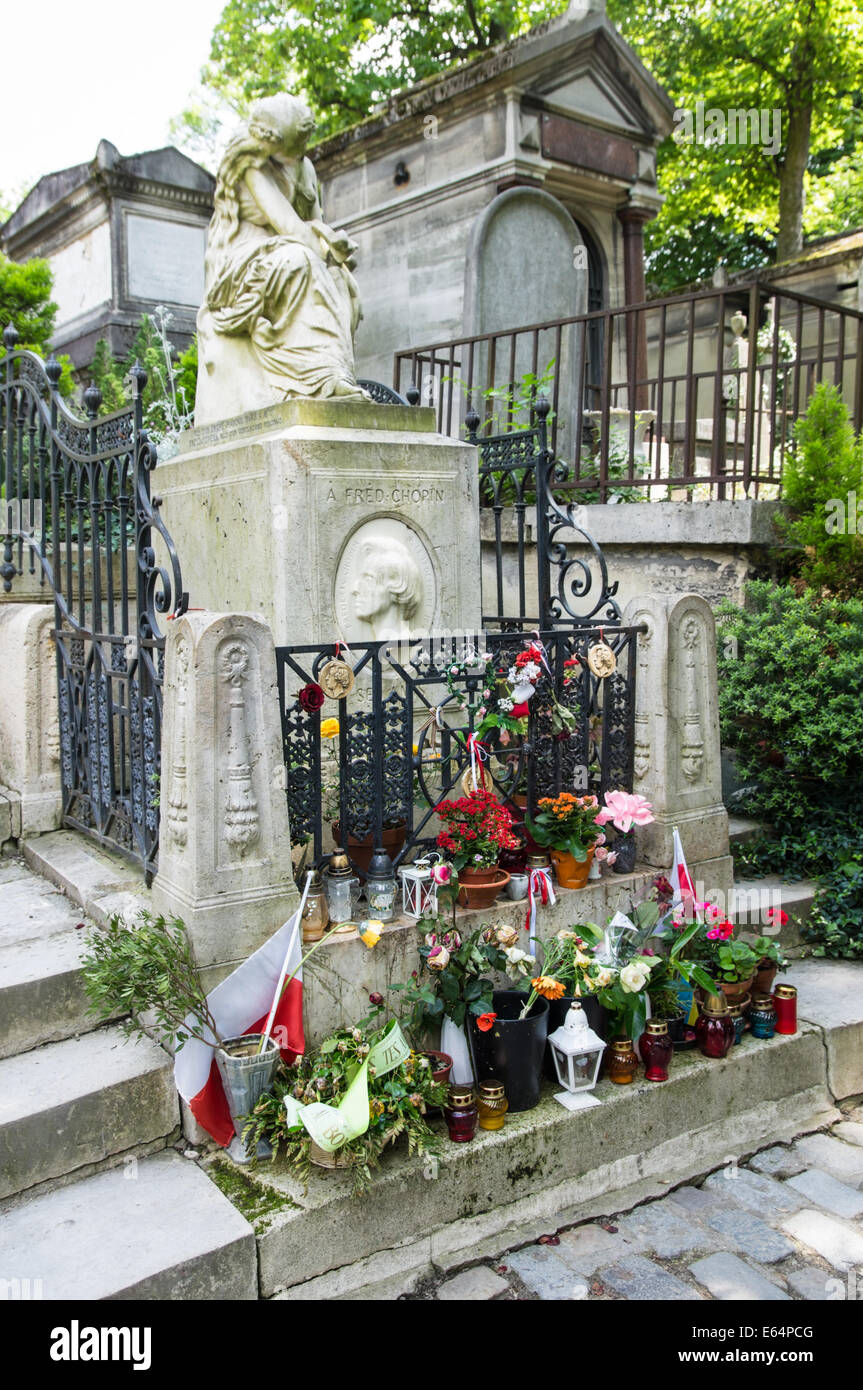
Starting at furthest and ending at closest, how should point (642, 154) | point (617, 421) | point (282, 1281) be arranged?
1. point (642, 154)
2. point (617, 421)
3. point (282, 1281)

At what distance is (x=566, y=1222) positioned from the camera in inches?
134

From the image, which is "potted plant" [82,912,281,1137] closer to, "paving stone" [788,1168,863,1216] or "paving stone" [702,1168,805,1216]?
"paving stone" [702,1168,805,1216]

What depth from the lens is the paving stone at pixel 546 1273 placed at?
306 centimetres

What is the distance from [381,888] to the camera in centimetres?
368

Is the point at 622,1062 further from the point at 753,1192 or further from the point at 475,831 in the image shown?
the point at 475,831

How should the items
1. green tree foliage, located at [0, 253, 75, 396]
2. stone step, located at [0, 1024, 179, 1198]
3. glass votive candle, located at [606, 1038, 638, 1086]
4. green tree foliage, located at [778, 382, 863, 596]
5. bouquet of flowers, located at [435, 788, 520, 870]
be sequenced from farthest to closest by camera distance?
green tree foliage, located at [0, 253, 75, 396], green tree foliage, located at [778, 382, 863, 596], bouquet of flowers, located at [435, 788, 520, 870], glass votive candle, located at [606, 1038, 638, 1086], stone step, located at [0, 1024, 179, 1198]

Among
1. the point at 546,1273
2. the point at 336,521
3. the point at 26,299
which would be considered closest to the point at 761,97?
the point at 26,299

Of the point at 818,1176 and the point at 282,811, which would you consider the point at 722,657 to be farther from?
the point at 282,811

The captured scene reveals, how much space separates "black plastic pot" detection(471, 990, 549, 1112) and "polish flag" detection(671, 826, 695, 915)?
956 millimetres

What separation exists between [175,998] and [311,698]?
106 cm

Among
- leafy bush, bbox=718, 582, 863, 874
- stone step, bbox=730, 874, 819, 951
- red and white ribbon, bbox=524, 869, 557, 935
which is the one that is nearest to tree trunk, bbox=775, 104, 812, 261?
leafy bush, bbox=718, 582, 863, 874

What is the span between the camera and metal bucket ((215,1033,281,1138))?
10.2 ft

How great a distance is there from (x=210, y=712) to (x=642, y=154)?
9.93 metres
